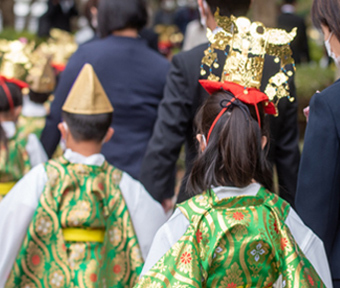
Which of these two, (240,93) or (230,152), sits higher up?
(240,93)

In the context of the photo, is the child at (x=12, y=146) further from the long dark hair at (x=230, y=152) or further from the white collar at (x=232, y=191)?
the white collar at (x=232, y=191)

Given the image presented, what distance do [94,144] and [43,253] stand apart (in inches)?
24.9

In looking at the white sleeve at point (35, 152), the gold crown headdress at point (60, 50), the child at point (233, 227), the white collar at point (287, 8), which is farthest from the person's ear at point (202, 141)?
the white collar at point (287, 8)

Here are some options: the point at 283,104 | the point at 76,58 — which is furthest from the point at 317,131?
the point at 76,58

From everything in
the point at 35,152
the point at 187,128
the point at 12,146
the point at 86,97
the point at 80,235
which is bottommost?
the point at 35,152

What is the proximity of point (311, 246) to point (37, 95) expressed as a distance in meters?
3.85

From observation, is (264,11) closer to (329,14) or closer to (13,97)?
(13,97)

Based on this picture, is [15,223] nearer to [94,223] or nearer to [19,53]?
[94,223]

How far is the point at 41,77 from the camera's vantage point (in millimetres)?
Answer: 5527

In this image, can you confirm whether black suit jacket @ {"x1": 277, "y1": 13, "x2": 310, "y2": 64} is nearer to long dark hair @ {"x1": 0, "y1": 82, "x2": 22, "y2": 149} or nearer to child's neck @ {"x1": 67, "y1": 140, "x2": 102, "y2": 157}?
long dark hair @ {"x1": 0, "y1": 82, "x2": 22, "y2": 149}

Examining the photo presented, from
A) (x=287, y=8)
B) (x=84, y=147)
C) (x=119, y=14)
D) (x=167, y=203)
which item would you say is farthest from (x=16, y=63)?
(x=287, y=8)

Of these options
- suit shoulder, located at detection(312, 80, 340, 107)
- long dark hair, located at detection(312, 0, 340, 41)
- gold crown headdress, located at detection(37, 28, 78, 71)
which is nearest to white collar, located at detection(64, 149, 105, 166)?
suit shoulder, located at detection(312, 80, 340, 107)

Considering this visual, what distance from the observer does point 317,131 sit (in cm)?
266

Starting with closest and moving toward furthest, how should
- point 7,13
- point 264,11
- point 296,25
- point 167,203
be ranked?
point 167,203
point 264,11
point 296,25
point 7,13
